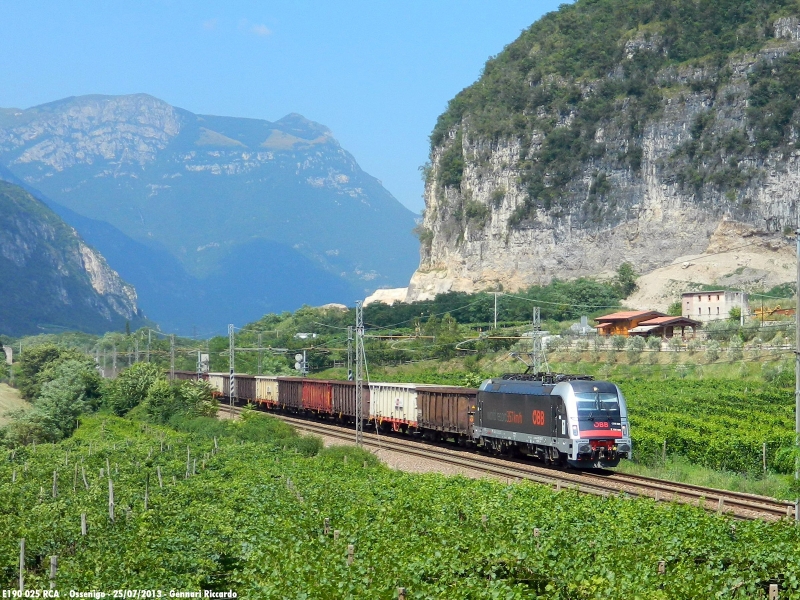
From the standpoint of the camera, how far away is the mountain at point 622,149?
12706 cm

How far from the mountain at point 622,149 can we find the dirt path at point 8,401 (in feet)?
213

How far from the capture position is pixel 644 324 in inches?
3807

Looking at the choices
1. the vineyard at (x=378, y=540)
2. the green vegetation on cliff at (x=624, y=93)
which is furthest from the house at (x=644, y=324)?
the vineyard at (x=378, y=540)

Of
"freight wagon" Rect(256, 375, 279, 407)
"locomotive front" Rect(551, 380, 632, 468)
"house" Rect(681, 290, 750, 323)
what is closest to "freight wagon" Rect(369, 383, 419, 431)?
"locomotive front" Rect(551, 380, 632, 468)

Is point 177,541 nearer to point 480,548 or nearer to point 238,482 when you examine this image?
point 480,548

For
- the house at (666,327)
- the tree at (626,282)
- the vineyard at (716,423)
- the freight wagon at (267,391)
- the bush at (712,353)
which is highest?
the tree at (626,282)

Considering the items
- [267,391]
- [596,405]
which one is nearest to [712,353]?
[267,391]

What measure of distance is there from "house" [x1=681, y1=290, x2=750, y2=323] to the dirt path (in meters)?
60.1

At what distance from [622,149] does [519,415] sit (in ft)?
350

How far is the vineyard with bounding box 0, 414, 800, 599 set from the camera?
603 inches

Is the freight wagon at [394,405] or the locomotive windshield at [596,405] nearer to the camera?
the locomotive windshield at [596,405]

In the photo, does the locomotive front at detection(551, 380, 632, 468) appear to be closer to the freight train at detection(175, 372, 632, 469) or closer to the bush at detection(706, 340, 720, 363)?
the freight train at detection(175, 372, 632, 469)

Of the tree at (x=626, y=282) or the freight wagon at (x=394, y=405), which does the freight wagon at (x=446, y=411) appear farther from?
the tree at (x=626, y=282)

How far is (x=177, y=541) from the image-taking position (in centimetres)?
1939
